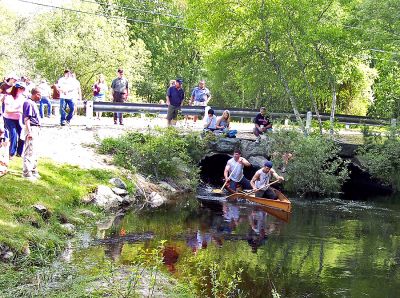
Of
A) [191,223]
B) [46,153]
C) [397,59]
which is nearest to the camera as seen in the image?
[191,223]

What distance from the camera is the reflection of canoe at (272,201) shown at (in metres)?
16.1

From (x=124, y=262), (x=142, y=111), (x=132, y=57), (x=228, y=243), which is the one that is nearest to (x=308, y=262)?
(x=228, y=243)

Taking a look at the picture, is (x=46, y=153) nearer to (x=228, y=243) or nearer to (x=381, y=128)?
(x=228, y=243)

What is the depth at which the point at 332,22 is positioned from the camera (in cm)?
2286

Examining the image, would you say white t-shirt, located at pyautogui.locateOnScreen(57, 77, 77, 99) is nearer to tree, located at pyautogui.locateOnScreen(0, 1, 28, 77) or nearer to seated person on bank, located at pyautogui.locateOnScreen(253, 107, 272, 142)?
seated person on bank, located at pyautogui.locateOnScreen(253, 107, 272, 142)

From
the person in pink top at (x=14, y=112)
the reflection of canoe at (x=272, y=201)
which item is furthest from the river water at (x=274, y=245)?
the person in pink top at (x=14, y=112)

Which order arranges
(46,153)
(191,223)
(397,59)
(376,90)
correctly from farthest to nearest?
(376,90), (397,59), (46,153), (191,223)

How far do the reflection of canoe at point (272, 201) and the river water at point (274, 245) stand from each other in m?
0.25

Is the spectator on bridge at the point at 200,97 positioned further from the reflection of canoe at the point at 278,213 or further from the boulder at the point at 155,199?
the reflection of canoe at the point at 278,213

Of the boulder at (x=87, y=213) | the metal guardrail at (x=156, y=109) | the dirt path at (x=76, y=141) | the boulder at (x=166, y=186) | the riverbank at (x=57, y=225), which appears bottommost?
the boulder at (x=166, y=186)

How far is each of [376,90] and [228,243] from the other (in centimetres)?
2665

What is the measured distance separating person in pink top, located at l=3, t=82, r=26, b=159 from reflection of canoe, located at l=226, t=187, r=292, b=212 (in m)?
7.54

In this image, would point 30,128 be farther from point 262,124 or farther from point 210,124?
point 262,124

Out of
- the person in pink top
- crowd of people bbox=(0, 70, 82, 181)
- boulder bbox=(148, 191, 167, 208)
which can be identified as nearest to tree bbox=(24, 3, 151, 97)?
boulder bbox=(148, 191, 167, 208)
